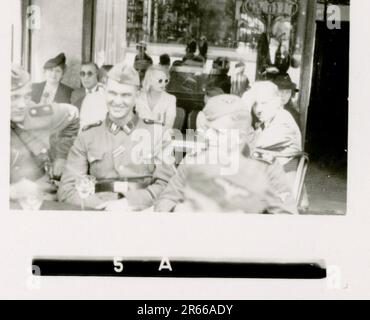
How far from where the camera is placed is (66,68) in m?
1.08

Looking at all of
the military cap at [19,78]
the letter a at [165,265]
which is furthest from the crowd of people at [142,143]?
the letter a at [165,265]

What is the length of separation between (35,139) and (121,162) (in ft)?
0.58

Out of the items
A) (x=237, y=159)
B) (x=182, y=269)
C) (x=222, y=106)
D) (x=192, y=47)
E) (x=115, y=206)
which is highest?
(x=192, y=47)

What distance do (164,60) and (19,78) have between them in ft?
0.95

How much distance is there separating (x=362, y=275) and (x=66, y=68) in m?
0.74

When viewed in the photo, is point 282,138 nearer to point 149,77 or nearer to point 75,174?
point 149,77

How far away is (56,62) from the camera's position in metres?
1.07

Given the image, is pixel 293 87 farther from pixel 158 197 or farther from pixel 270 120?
pixel 158 197

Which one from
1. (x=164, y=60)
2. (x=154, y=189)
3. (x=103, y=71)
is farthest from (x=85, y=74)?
(x=154, y=189)

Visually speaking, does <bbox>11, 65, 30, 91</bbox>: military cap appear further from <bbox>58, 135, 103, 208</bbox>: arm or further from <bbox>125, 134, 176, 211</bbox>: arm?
<bbox>125, 134, 176, 211</bbox>: arm

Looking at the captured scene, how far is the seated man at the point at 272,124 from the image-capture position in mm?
1107

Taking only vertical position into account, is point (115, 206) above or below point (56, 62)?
below

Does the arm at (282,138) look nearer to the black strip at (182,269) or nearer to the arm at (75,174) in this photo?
the black strip at (182,269)
